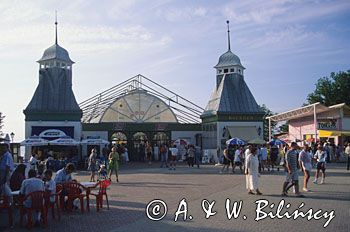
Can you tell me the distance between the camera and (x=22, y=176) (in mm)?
12250

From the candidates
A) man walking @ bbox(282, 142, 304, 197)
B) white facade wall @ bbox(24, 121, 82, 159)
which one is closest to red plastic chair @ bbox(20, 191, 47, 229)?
man walking @ bbox(282, 142, 304, 197)

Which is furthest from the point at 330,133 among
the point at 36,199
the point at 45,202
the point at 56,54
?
the point at 36,199

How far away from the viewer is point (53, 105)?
37.0 meters

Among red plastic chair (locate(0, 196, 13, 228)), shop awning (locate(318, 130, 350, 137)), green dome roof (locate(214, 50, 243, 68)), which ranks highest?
green dome roof (locate(214, 50, 243, 68))

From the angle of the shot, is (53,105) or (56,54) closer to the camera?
(53,105)

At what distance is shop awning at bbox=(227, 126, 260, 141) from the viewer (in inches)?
1555

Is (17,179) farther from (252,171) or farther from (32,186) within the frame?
(252,171)

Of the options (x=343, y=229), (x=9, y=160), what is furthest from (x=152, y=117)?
(x=343, y=229)

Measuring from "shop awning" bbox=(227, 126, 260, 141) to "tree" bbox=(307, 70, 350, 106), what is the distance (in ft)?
64.9

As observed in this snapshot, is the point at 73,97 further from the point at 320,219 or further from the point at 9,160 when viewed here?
the point at 320,219

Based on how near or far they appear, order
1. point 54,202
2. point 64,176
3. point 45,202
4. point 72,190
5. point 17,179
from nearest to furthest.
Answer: point 45,202
point 54,202
point 72,190
point 17,179
point 64,176

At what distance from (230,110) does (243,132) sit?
246cm

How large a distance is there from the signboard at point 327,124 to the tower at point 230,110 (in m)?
5.74

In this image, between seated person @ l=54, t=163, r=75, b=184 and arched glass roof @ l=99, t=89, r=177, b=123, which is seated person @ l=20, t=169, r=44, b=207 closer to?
seated person @ l=54, t=163, r=75, b=184
